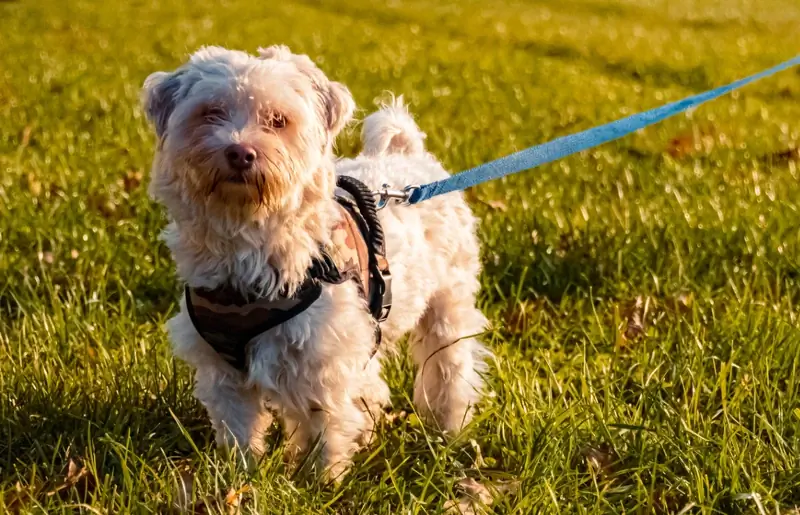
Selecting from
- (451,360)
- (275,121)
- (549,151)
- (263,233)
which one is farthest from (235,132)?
(451,360)

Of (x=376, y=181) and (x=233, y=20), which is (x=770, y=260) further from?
(x=233, y=20)

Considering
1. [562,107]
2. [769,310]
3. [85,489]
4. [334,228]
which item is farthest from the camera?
[562,107]

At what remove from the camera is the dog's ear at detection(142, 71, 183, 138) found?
3348 mm

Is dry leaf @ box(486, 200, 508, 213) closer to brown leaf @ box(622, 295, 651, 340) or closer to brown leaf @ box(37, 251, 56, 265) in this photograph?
brown leaf @ box(622, 295, 651, 340)

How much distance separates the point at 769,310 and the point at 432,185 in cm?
188

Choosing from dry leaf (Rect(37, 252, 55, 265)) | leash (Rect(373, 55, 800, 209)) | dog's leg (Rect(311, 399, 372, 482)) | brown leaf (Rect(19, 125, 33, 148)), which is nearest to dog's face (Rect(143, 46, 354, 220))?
leash (Rect(373, 55, 800, 209))

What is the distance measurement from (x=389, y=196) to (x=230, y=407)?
3.70ft

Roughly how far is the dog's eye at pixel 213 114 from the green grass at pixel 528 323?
1.22 m

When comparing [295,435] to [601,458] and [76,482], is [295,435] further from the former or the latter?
[601,458]

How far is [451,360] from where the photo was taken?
4.27 metres

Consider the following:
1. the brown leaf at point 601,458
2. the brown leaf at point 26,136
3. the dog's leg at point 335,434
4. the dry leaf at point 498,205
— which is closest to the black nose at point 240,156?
the dog's leg at point 335,434

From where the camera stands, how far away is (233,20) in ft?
63.1

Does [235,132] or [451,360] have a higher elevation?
[235,132]

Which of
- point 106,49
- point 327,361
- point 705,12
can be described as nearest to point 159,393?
point 327,361
